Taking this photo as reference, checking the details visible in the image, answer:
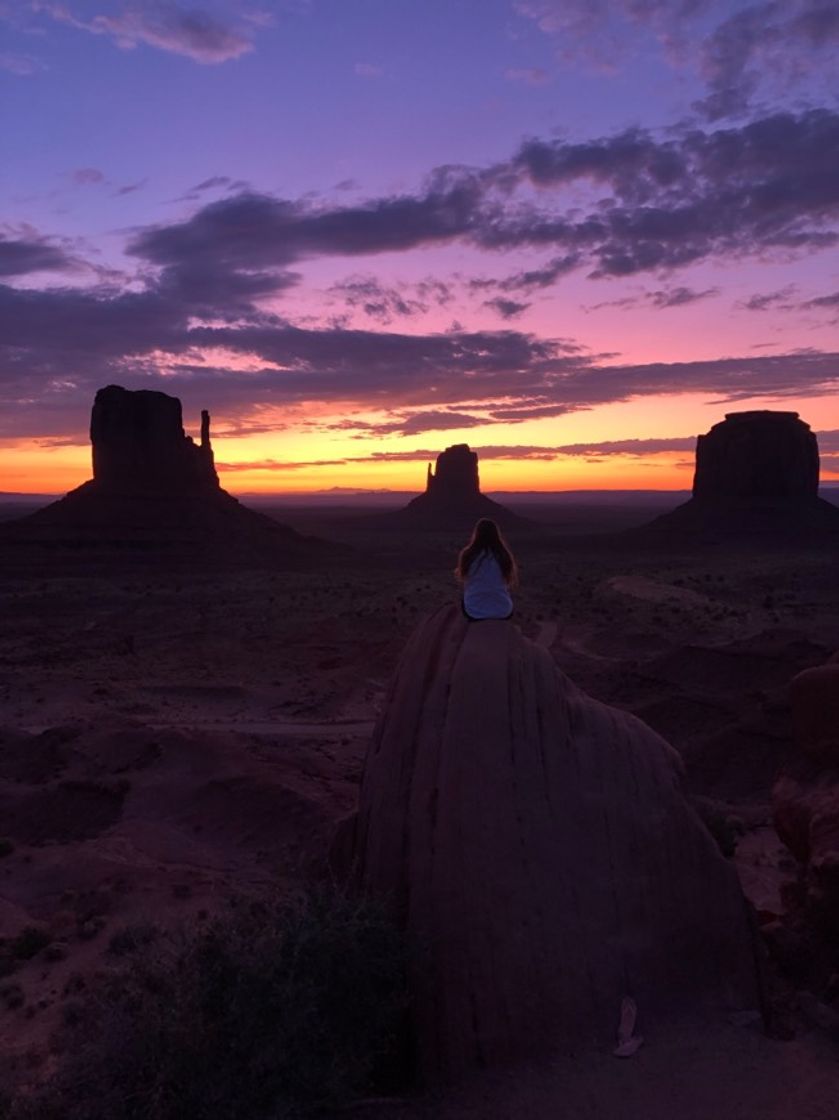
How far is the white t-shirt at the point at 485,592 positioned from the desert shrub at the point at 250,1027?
2.75 meters

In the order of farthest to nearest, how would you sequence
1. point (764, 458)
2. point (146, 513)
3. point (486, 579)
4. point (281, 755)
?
1. point (764, 458)
2. point (146, 513)
3. point (281, 755)
4. point (486, 579)

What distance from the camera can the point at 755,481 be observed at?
77438 mm

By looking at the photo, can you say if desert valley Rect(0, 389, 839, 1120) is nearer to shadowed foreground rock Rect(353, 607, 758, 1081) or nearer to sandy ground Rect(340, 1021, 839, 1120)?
sandy ground Rect(340, 1021, 839, 1120)

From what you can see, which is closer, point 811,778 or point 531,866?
point 531,866

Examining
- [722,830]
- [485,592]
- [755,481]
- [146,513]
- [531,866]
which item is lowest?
[722,830]

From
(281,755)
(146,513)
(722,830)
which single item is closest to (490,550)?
(722,830)

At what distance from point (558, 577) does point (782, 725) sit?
33880 millimetres

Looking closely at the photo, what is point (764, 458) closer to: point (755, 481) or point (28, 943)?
point (755, 481)

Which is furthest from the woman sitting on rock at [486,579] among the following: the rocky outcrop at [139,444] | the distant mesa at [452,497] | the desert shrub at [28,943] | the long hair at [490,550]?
A: the distant mesa at [452,497]

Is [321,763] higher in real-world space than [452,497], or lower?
lower

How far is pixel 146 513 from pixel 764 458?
5483cm

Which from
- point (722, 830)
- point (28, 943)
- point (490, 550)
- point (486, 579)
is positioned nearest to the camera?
point (490, 550)

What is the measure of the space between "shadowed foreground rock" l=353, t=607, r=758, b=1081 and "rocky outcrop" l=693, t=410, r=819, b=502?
→ 7609cm

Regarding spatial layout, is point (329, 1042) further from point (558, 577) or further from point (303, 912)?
point (558, 577)
